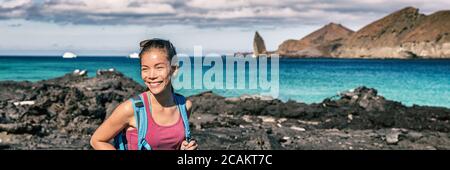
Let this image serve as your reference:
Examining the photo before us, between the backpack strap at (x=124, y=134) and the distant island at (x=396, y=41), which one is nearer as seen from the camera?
the backpack strap at (x=124, y=134)

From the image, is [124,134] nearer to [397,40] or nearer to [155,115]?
[155,115]

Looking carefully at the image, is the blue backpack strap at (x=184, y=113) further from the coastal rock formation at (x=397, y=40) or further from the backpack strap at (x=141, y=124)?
the coastal rock formation at (x=397, y=40)

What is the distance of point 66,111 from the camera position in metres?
15.2

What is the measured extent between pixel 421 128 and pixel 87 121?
334 inches

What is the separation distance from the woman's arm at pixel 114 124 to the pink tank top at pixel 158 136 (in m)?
0.07

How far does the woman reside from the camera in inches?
138

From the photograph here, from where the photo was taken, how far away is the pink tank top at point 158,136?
3512mm

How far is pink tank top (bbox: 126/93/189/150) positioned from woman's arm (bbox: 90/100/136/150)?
0.24ft

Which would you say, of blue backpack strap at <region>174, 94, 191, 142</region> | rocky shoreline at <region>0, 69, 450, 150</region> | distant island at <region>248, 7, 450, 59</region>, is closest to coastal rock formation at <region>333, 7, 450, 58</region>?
distant island at <region>248, 7, 450, 59</region>

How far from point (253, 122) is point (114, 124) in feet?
42.3

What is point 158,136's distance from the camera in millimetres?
3527

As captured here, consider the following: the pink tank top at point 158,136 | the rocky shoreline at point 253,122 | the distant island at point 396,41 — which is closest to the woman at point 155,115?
the pink tank top at point 158,136

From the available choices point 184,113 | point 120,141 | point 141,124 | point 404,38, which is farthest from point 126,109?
point 404,38
